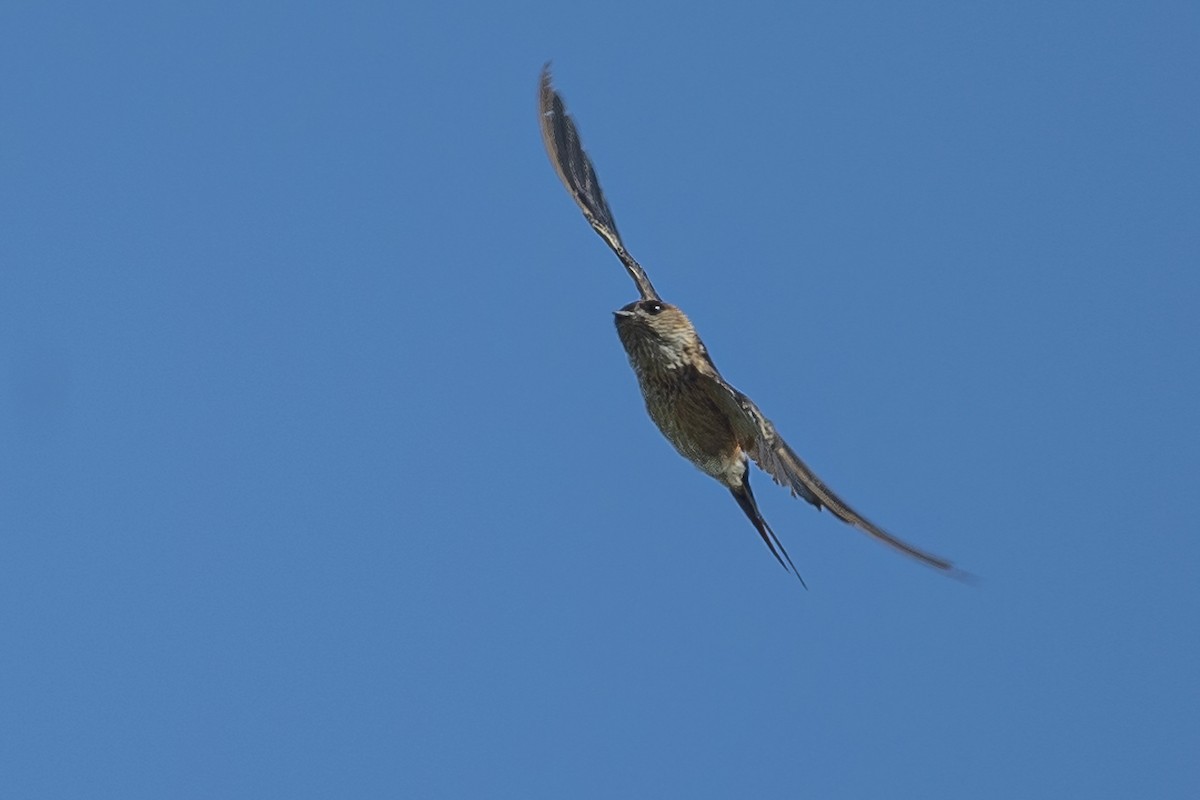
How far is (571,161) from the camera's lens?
1042 centimetres

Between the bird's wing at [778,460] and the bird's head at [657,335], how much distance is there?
0.81 ft

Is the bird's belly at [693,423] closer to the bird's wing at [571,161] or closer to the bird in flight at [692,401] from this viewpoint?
the bird in flight at [692,401]

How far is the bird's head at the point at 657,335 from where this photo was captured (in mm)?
8570

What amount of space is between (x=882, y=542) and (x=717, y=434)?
7.61ft

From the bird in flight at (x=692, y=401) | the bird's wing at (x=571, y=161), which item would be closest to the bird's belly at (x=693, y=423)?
the bird in flight at (x=692, y=401)

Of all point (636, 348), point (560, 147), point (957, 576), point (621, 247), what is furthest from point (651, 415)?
point (957, 576)

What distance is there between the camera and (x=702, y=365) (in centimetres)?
852

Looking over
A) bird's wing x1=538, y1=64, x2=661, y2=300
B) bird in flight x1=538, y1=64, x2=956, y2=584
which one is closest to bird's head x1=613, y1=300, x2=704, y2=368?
bird in flight x1=538, y1=64, x2=956, y2=584

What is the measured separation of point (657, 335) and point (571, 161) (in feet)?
7.15

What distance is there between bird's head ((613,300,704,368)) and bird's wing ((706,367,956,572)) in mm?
248

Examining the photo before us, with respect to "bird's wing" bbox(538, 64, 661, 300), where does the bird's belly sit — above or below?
below

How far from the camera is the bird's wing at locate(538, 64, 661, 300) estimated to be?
9977mm

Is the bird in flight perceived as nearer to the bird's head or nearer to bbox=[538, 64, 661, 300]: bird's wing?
the bird's head

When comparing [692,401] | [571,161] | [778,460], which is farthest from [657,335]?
[571,161]
